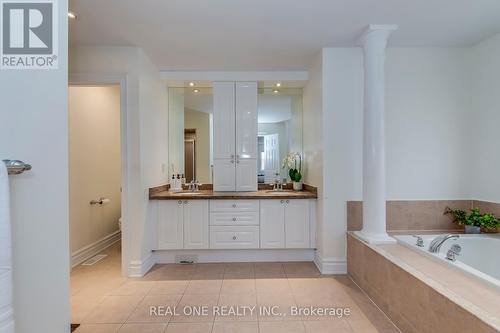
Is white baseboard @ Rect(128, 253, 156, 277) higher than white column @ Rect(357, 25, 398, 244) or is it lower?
lower

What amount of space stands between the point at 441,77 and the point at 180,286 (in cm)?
341

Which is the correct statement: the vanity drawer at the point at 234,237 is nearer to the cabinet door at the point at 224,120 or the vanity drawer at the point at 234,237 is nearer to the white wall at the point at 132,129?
the white wall at the point at 132,129

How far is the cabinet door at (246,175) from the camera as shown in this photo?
3570 millimetres

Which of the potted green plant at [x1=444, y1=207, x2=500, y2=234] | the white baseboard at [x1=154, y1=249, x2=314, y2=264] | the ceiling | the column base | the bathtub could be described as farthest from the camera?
the white baseboard at [x1=154, y1=249, x2=314, y2=264]

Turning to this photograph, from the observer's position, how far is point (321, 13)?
7.33ft

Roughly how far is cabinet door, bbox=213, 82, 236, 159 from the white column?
165cm

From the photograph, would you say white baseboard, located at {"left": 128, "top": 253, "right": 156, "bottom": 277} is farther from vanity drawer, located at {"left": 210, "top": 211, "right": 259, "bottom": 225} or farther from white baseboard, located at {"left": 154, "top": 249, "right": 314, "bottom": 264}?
vanity drawer, located at {"left": 210, "top": 211, "right": 259, "bottom": 225}

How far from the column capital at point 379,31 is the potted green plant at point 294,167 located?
1633 millimetres

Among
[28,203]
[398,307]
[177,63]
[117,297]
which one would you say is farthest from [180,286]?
[177,63]

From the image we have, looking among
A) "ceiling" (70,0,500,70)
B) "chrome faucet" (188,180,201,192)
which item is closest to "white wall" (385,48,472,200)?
"ceiling" (70,0,500,70)

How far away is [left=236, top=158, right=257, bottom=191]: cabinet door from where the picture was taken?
11.7 ft

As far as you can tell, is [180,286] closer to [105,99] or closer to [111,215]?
[111,215]

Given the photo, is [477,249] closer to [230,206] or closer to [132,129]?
[230,206]

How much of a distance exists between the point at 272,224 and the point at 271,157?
3.28 feet
